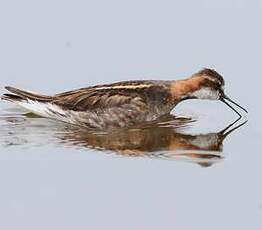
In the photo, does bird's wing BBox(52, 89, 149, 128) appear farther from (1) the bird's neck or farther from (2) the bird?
(1) the bird's neck

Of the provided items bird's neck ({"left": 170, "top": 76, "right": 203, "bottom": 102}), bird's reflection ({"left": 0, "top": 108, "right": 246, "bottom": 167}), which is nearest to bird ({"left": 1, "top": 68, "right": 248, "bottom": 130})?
bird's neck ({"left": 170, "top": 76, "right": 203, "bottom": 102})

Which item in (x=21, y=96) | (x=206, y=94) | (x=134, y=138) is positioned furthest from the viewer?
(x=206, y=94)

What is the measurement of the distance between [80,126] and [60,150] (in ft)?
6.60

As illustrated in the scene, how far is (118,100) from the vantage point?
52.2 ft

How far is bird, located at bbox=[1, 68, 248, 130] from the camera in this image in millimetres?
15672

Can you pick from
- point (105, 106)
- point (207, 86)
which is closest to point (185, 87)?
point (207, 86)

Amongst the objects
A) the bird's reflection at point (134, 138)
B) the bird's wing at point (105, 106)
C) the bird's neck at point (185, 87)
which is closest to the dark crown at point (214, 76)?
the bird's neck at point (185, 87)

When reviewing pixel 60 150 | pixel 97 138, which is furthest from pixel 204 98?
pixel 60 150

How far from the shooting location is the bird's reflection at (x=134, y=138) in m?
13.7

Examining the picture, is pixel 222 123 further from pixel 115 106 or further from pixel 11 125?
pixel 11 125

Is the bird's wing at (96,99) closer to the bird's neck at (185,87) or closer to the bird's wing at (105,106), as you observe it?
the bird's wing at (105,106)

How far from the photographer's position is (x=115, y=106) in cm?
1589

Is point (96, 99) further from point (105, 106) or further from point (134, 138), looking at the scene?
point (134, 138)

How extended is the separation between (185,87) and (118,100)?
139 cm
